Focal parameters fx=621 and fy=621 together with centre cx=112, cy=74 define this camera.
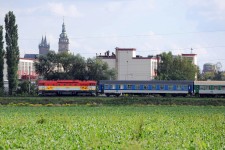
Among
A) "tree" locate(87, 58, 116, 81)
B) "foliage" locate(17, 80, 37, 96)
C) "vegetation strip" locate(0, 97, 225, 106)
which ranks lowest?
"vegetation strip" locate(0, 97, 225, 106)

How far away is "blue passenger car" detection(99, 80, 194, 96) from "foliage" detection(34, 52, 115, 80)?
25362mm

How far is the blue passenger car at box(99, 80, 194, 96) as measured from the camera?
91.2 meters

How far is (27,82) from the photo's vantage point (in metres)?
106

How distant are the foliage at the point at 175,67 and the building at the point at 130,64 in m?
3.42

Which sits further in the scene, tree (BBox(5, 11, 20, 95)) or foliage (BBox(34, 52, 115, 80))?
foliage (BBox(34, 52, 115, 80))

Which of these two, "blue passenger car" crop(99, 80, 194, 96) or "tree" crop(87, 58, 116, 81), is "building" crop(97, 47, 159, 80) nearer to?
"tree" crop(87, 58, 116, 81)

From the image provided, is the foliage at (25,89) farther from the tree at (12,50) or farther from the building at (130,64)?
the building at (130,64)

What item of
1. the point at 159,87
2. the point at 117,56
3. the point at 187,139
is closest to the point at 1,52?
the point at 159,87

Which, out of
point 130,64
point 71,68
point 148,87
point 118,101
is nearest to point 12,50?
point 148,87

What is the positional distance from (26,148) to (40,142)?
6.10 feet

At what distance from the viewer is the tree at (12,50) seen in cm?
9419

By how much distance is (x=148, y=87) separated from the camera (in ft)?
302

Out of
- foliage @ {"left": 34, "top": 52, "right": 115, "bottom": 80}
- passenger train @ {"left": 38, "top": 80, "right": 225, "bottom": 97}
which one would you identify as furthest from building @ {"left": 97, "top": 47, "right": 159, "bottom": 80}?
passenger train @ {"left": 38, "top": 80, "right": 225, "bottom": 97}

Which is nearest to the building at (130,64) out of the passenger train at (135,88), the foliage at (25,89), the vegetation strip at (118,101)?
the foliage at (25,89)
